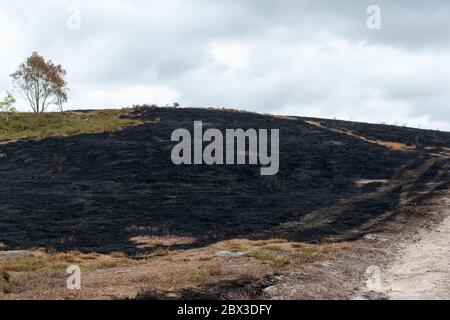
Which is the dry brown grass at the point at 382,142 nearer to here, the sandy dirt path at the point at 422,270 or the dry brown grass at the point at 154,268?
the sandy dirt path at the point at 422,270

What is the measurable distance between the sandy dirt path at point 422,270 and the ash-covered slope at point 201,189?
14.4 feet

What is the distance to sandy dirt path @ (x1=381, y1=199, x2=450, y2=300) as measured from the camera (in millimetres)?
17005

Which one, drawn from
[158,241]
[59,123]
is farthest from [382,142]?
[158,241]

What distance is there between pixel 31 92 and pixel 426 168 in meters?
66.1

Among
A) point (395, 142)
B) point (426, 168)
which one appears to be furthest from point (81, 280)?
point (395, 142)

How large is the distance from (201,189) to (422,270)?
2504 cm

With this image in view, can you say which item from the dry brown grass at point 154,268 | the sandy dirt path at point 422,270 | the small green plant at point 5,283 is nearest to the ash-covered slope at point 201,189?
the dry brown grass at point 154,268

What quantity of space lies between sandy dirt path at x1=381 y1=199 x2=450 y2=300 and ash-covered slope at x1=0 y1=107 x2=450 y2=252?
439 cm

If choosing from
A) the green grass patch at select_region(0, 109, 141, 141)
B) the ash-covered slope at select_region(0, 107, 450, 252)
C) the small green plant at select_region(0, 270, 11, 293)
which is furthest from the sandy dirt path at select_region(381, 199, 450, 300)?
the green grass patch at select_region(0, 109, 141, 141)

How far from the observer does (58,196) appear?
41000 millimetres

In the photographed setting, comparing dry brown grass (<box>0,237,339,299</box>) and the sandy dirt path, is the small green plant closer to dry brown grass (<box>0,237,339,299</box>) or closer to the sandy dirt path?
dry brown grass (<box>0,237,339,299</box>)

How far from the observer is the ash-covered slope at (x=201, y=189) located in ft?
105

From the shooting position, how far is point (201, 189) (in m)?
43.4

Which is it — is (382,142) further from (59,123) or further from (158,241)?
(158,241)
